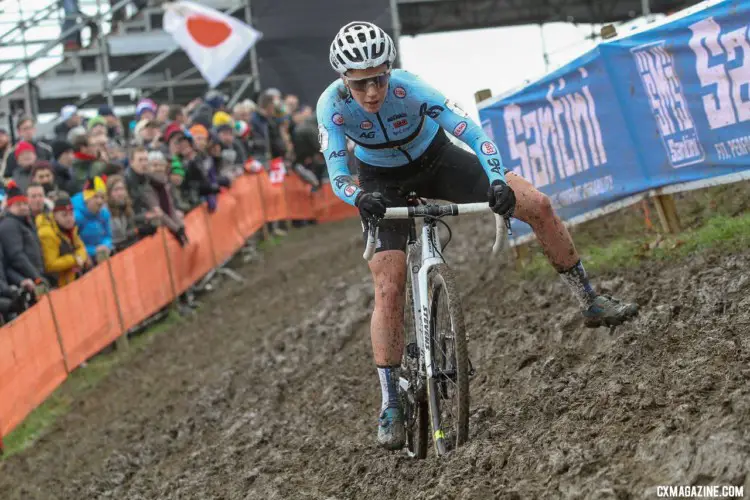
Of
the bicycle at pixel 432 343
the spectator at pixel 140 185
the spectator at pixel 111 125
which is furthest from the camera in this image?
the spectator at pixel 111 125

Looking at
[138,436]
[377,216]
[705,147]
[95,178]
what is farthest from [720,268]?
[95,178]

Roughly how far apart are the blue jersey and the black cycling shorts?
10 cm

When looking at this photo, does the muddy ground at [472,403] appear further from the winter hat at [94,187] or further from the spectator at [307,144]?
the spectator at [307,144]

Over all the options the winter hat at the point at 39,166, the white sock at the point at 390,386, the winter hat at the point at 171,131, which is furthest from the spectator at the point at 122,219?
the white sock at the point at 390,386

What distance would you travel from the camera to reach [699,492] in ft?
15.1

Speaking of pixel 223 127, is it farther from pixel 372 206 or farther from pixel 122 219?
pixel 372 206

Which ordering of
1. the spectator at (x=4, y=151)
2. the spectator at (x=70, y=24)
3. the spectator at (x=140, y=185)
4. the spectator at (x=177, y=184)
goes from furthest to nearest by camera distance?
1. the spectator at (x=70, y=24)
2. the spectator at (x=177, y=184)
3. the spectator at (x=140, y=185)
4. the spectator at (x=4, y=151)

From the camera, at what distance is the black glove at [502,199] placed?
6.00 metres

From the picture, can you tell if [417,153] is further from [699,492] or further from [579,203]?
[579,203]

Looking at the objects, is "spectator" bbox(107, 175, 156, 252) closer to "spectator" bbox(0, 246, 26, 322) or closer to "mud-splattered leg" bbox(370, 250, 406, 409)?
"spectator" bbox(0, 246, 26, 322)

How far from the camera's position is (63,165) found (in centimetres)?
1384

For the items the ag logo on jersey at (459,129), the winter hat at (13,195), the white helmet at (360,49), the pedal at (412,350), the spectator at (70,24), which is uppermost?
the spectator at (70,24)

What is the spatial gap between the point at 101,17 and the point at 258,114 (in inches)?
144

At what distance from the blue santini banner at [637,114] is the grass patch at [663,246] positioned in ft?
1.44
